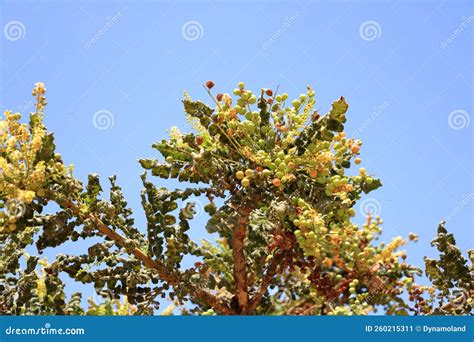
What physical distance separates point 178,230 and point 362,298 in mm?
1804

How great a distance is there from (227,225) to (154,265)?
853mm

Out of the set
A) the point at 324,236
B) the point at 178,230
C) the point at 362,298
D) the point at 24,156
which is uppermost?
the point at 24,156

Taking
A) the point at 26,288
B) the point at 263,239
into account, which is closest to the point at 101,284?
the point at 26,288

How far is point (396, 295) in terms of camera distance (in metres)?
6.14

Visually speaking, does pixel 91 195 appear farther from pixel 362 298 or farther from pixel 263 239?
pixel 362 298

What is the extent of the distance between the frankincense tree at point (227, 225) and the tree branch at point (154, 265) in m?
0.01

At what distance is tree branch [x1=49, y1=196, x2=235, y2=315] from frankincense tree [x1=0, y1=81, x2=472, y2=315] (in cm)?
1

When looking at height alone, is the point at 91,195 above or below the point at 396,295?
above

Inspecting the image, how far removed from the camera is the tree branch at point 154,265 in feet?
21.0

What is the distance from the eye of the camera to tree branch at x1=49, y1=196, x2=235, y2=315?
641 cm

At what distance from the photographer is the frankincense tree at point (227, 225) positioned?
6043 mm

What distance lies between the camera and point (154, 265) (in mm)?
6586

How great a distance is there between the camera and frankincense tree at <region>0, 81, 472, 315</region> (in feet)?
19.8

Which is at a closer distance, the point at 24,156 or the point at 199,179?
the point at 24,156
